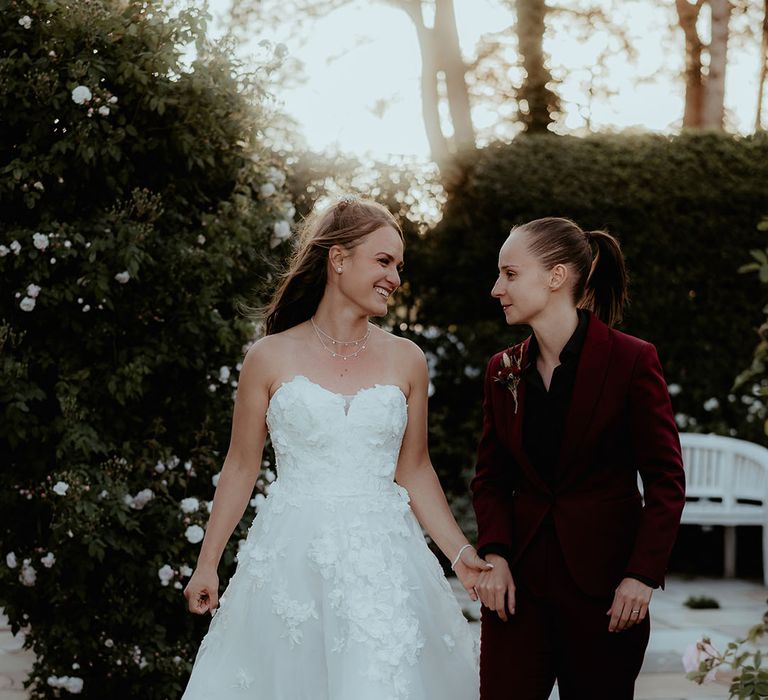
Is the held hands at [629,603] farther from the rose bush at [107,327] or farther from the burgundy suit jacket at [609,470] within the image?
the rose bush at [107,327]

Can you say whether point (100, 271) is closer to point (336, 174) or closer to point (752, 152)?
point (336, 174)

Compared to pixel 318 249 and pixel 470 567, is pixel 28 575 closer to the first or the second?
pixel 318 249

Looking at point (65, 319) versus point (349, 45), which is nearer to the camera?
point (65, 319)

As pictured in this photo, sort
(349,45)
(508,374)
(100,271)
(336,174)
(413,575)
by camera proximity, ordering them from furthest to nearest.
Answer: (349,45), (336,174), (100,271), (413,575), (508,374)

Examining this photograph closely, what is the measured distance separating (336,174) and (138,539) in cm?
374

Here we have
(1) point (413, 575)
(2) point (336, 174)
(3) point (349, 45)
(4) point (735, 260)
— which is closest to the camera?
(1) point (413, 575)

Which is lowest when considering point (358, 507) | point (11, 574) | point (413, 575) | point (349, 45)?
point (11, 574)

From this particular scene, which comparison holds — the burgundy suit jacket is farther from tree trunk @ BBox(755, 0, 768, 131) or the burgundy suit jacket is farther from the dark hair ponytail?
tree trunk @ BBox(755, 0, 768, 131)

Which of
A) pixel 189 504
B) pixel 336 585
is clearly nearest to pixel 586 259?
pixel 336 585

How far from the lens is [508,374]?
3.02 m

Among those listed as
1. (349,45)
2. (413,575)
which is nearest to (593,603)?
(413,575)

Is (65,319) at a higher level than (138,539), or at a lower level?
higher

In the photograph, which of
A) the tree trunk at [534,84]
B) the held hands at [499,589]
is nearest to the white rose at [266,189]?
the held hands at [499,589]

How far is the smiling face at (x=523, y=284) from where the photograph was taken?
2.96m
